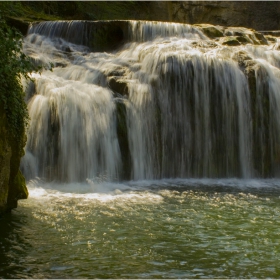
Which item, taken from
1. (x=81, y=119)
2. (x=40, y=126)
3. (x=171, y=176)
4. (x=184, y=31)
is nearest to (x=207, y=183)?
(x=171, y=176)

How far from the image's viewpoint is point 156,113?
12.8m

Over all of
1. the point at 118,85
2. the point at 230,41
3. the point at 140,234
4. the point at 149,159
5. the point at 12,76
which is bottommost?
the point at 140,234

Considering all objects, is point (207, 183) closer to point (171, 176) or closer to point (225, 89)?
point (171, 176)

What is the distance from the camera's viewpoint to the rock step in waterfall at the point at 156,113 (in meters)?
11.4

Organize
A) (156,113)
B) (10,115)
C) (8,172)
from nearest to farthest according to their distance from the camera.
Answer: (8,172) < (10,115) < (156,113)

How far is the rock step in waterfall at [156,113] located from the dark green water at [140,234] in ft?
4.92

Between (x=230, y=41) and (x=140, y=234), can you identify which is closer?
(x=140, y=234)

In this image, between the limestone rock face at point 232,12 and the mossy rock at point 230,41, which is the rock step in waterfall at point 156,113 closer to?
the mossy rock at point 230,41

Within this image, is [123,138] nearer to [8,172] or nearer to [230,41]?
[8,172]

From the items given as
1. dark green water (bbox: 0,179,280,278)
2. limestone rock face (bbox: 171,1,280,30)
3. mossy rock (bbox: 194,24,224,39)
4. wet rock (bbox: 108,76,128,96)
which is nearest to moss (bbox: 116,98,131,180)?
wet rock (bbox: 108,76,128,96)

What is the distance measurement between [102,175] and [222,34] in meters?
8.51

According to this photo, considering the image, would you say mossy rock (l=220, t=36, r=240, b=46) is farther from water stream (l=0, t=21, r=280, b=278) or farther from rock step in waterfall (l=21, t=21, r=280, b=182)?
water stream (l=0, t=21, r=280, b=278)

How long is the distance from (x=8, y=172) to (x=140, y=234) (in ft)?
7.21

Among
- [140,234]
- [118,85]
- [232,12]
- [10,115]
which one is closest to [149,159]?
[118,85]
